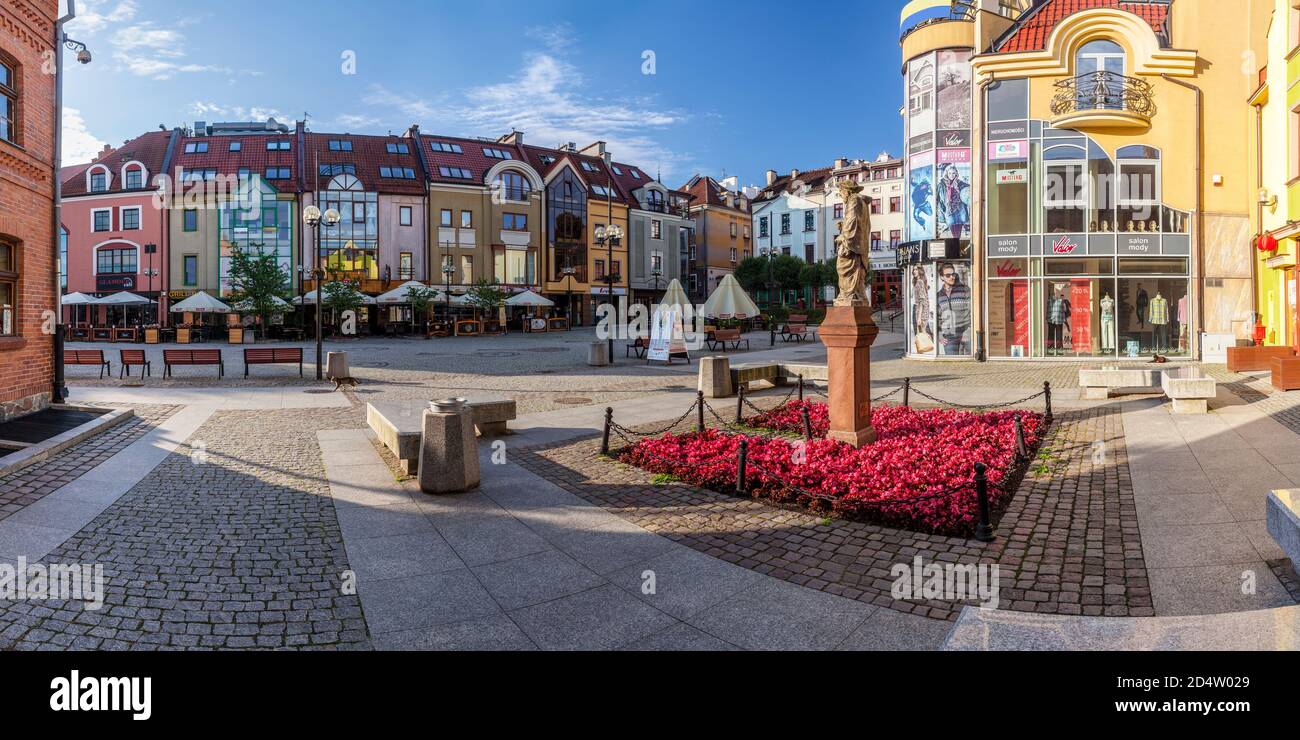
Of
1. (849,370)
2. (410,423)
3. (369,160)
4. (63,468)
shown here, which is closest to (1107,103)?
(849,370)

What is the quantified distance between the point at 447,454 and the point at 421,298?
131 feet

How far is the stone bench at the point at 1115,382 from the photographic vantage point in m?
14.2

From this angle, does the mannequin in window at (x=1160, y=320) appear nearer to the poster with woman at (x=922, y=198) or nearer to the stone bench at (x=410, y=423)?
the poster with woman at (x=922, y=198)

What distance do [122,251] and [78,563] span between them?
5556 cm

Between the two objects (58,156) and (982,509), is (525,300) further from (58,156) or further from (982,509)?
(982,509)

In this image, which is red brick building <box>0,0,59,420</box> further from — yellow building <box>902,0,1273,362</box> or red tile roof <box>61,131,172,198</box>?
red tile roof <box>61,131,172,198</box>

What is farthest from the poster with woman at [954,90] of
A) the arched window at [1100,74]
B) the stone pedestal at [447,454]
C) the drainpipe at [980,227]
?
the stone pedestal at [447,454]

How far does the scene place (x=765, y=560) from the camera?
5859 millimetres

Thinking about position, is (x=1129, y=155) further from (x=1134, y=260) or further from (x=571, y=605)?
(x=571, y=605)
